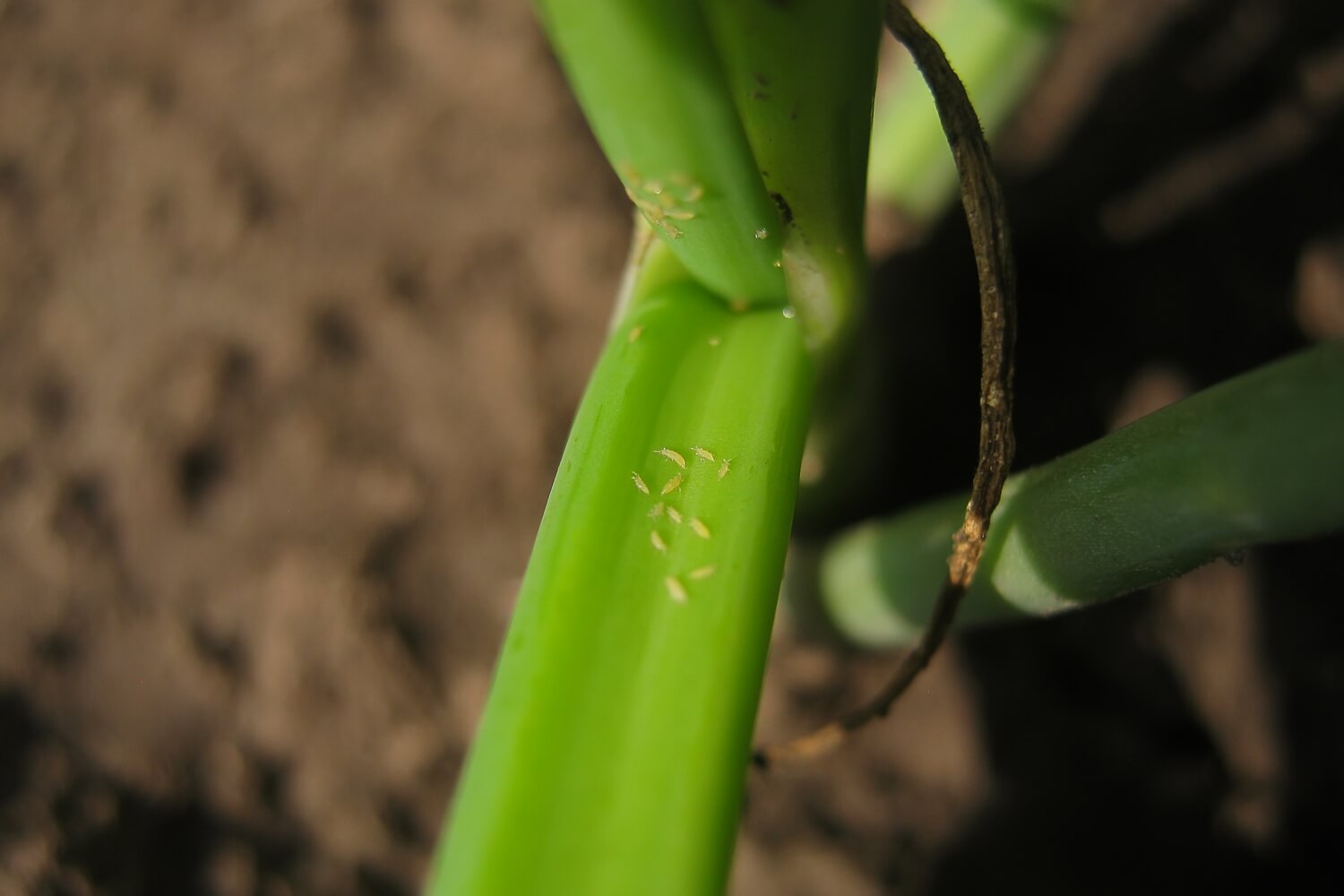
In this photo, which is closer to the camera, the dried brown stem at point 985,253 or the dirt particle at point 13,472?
the dried brown stem at point 985,253

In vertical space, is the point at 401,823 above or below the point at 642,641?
below

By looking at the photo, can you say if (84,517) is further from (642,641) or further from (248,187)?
(642,641)

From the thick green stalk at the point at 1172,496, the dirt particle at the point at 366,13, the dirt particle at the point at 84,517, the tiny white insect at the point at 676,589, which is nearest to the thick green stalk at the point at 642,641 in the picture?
the tiny white insect at the point at 676,589

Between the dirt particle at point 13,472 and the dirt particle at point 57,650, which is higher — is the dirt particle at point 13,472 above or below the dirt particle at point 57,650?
above

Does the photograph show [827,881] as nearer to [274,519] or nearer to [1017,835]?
[1017,835]

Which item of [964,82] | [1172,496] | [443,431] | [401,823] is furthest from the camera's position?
[443,431]

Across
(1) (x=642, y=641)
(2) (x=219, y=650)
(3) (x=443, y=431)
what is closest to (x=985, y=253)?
(1) (x=642, y=641)

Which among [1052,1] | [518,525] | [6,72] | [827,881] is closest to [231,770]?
[518,525]

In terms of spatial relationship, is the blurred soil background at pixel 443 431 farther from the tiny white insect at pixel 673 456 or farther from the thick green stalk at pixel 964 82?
the tiny white insect at pixel 673 456
